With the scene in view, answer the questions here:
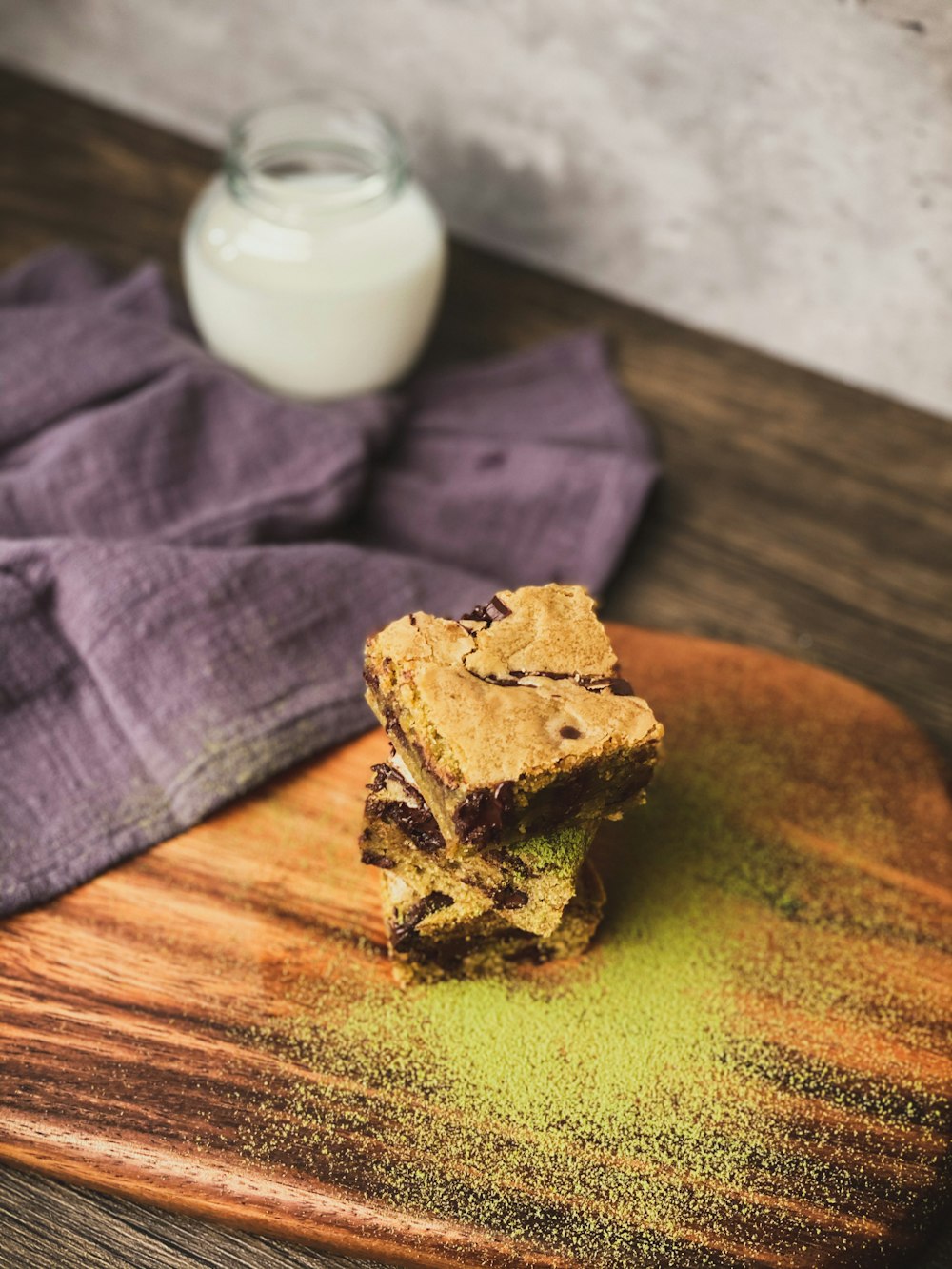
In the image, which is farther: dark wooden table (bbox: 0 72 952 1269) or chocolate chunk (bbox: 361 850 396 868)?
dark wooden table (bbox: 0 72 952 1269)

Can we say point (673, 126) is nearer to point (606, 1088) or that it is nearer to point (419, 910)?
point (419, 910)

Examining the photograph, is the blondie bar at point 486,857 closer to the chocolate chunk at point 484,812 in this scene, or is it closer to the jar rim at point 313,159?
the chocolate chunk at point 484,812

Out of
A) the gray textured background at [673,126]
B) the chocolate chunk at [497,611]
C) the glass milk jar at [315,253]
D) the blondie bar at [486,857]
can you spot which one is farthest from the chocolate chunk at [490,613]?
the gray textured background at [673,126]

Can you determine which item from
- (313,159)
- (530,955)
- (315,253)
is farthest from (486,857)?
(313,159)

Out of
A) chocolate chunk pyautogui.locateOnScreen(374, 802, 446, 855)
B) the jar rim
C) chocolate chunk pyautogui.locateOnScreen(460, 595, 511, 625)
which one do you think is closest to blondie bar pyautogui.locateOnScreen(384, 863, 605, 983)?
chocolate chunk pyautogui.locateOnScreen(374, 802, 446, 855)

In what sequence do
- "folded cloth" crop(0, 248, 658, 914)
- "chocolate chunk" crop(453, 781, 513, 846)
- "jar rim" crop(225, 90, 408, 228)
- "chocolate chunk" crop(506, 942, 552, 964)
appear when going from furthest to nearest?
"jar rim" crop(225, 90, 408, 228) < "folded cloth" crop(0, 248, 658, 914) < "chocolate chunk" crop(506, 942, 552, 964) < "chocolate chunk" crop(453, 781, 513, 846)

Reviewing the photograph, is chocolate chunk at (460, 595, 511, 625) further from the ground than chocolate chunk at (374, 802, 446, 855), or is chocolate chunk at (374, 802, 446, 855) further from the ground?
chocolate chunk at (460, 595, 511, 625)

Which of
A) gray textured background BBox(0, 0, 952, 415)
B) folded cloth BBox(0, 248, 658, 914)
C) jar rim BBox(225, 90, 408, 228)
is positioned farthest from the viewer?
gray textured background BBox(0, 0, 952, 415)

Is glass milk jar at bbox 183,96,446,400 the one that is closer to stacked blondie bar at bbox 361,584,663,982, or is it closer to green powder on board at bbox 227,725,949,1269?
stacked blondie bar at bbox 361,584,663,982

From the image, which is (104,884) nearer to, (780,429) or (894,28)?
(780,429)
